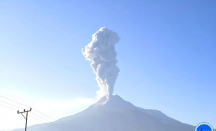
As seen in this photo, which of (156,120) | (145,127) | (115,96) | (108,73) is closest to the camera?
(108,73)

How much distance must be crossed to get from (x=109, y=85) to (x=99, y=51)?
1955 cm

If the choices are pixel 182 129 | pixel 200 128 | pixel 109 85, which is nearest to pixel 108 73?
pixel 109 85

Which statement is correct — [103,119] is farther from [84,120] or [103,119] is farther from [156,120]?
[156,120]

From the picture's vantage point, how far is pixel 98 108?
182625mm

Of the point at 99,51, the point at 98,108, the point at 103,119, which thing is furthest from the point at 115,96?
A: the point at 99,51

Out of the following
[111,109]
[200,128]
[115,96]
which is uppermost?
[115,96]

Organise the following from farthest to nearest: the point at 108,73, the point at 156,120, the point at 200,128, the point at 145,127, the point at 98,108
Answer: the point at 98,108, the point at 156,120, the point at 145,127, the point at 108,73, the point at 200,128

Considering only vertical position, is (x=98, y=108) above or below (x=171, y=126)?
above

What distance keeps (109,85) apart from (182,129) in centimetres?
5773

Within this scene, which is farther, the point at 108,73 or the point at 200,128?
the point at 108,73

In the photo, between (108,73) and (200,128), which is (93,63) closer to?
(108,73)

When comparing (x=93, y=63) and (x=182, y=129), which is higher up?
(x=93, y=63)

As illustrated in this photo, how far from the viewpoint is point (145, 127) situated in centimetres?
15612

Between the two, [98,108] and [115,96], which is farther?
[115,96]
